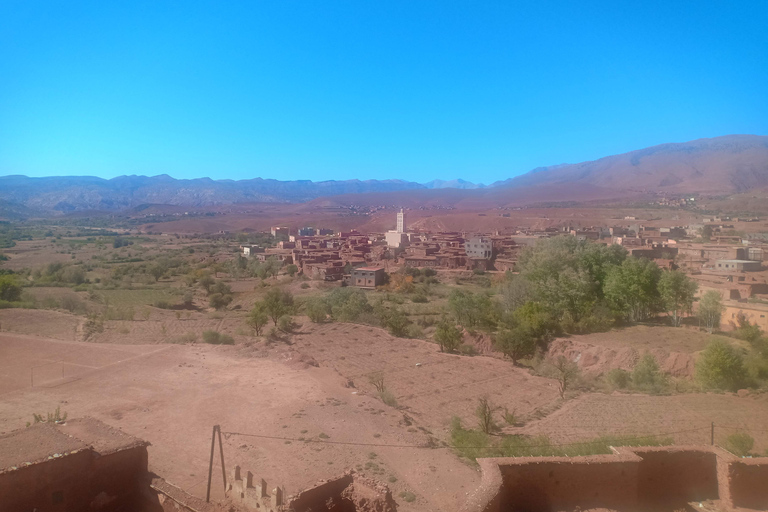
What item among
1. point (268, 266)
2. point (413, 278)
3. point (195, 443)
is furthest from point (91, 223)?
point (195, 443)

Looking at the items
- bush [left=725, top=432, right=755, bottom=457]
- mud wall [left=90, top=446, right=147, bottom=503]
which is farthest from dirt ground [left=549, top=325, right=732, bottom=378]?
mud wall [left=90, top=446, right=147, bottom=503]

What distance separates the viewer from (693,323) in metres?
20.6

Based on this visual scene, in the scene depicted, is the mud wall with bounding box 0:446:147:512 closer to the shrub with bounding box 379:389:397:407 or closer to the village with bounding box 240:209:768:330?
the shrub with bounding box 379:389:397:407

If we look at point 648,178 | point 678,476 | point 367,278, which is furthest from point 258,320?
point 648,178

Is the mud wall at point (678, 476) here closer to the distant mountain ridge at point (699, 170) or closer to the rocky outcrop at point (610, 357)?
the rocky outcrop at point (610, 357)

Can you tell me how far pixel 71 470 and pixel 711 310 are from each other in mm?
20931

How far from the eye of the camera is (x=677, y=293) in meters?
21.0

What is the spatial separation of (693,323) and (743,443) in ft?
41.1

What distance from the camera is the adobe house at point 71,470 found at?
24.8 feet

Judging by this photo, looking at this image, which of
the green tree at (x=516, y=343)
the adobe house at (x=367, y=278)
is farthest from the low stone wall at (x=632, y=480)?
the adobe house at (x=367, y=278)

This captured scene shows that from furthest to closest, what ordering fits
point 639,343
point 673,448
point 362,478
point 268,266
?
point 268,266 → point 639,343 → point 673,448 → point 362,478

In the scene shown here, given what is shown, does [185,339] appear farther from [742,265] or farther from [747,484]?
[742,265]

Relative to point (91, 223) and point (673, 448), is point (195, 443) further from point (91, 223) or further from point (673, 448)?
point (91, 223)

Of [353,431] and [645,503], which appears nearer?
[645,503]
